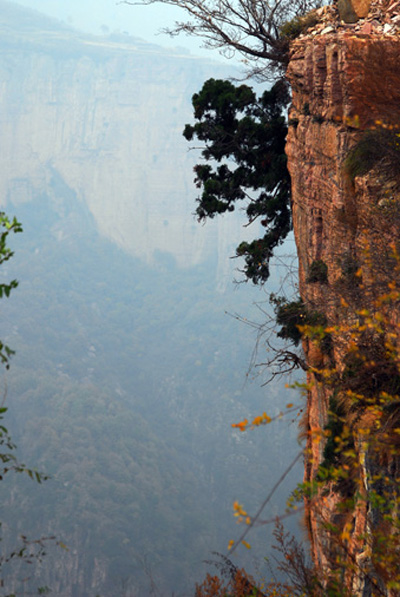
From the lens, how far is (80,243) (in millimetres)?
144125

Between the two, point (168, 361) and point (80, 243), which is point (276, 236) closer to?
point (168, 361)

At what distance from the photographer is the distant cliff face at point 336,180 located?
6.47 metres

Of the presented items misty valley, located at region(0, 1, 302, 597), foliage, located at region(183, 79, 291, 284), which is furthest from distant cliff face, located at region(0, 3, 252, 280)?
foliage, located at region(183, 79, 291, 284)

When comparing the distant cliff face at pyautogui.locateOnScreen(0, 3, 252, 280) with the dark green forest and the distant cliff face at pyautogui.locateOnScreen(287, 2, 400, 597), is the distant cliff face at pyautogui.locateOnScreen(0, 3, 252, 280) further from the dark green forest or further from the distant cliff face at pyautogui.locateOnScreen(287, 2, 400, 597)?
the distant cliff face at pyautogui.locateOnScreen(287, 2, 400, 597)

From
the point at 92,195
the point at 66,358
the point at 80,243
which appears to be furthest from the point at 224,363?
the point at 92,195

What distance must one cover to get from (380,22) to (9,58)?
18020 centimetres

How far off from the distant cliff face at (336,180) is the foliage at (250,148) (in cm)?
207

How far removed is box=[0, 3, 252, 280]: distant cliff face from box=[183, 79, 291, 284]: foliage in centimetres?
12791

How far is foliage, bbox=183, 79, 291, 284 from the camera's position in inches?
447

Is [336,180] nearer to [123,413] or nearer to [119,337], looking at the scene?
[123,413]

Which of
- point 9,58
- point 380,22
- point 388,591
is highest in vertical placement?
point 9,58

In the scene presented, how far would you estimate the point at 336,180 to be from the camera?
7762mm

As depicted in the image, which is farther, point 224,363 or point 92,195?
point 92,195

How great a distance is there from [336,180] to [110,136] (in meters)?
159
